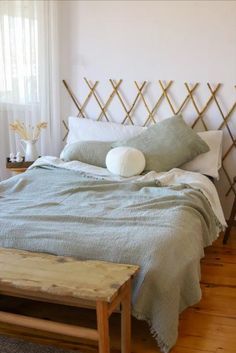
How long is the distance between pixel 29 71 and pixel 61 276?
2573 mm

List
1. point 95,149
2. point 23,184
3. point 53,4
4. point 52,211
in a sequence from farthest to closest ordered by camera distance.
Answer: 1. point 53,4
2. point 95,149
3. point 23,184
4. point 52,211

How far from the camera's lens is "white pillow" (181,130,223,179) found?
3.13m

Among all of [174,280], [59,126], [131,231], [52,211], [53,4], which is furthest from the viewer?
[59,126]

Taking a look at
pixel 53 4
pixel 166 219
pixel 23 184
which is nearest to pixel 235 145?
pixel 166 219

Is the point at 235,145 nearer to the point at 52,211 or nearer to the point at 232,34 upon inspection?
the point at 232,34

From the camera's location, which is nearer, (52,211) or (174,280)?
(174,280)

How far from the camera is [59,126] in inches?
152

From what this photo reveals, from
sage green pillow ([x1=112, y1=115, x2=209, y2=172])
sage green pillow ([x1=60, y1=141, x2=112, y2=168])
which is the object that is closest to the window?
sage green pillow ([x1=60, y1=141, x2=112, y2=168])

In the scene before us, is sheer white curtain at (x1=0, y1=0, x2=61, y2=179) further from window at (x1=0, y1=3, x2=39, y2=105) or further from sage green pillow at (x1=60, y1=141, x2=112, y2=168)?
sage green pillow at (x1=60, y1=141, x2=112, y2=168)

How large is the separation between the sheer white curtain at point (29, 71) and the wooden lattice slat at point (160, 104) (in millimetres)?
233

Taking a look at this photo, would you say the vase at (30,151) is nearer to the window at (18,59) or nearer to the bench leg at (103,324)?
the window at (18,59)

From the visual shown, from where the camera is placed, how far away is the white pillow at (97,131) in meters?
3.39

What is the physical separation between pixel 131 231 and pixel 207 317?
27.4 inches

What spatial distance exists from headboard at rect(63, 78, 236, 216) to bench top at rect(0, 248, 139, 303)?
205 cm
